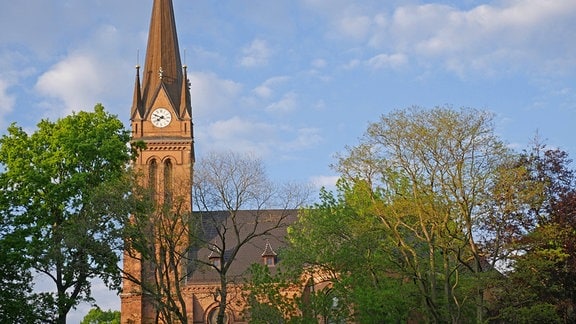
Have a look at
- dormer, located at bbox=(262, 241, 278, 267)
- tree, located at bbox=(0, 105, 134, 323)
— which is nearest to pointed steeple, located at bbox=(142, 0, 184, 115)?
dormer, located at bbox=(262, 241, 278, 267)

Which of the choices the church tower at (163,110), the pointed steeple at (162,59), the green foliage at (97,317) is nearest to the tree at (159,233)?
the church tower at (163,110)

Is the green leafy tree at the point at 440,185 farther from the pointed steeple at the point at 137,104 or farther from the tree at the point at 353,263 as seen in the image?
the pointed steeple at the point at 137,104

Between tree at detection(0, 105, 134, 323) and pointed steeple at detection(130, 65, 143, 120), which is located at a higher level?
pointed steeple at detection(130, 65, 143, 120)

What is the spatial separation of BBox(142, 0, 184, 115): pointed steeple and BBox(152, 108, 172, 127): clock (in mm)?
662

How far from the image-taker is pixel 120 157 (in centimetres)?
3816

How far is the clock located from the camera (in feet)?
192

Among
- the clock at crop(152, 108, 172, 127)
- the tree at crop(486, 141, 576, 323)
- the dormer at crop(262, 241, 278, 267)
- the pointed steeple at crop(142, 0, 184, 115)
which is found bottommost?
the tree at crop(486, 141, 576, 323)

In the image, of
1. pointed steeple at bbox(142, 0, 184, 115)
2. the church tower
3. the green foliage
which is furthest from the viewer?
the green foliage

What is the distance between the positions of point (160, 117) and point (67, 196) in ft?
75.5

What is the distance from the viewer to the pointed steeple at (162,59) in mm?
59250

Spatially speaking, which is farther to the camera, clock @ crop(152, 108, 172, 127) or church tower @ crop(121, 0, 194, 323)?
clock @ crop(152, 108, 172, 127)

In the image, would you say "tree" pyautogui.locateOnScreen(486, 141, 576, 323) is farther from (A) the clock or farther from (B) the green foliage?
(B) the green foliage

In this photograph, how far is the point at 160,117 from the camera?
193 ft

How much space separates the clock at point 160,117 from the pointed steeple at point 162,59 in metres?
0.66
